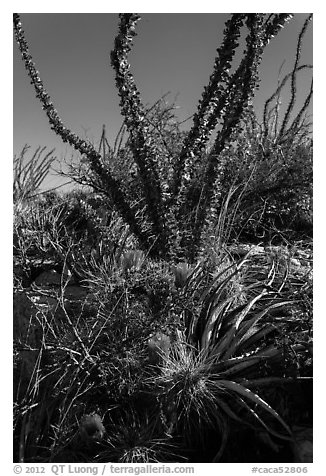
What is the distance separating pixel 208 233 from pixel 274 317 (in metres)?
1.17

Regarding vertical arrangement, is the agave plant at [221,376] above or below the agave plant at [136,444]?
above

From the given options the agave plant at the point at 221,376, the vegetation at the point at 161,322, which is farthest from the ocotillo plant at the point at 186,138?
the agave plant at the point at 221,376

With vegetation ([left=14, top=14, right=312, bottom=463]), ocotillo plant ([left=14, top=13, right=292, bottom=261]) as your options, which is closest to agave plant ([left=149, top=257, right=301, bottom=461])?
vegetation ([left=14, top=14, right=312, bottom=463])

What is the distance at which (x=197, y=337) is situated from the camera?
370 cm

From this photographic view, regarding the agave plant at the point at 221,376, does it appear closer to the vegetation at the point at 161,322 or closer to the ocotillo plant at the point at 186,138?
the vegetation at the point at 161,322

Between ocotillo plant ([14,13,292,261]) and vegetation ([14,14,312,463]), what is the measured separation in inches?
0.4

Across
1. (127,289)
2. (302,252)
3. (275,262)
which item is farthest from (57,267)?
(302,252)

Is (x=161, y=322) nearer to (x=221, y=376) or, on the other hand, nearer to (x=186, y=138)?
(x=221, y=376)

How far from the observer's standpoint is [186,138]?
14.7 ft

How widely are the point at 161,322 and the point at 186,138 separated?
5.60ft

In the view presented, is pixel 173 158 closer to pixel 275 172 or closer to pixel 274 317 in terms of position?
pixel 275 172

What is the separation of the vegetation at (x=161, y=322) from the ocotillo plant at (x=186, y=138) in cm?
1

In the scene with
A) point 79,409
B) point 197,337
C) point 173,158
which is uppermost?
point 173,158

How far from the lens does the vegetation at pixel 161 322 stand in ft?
10.6
